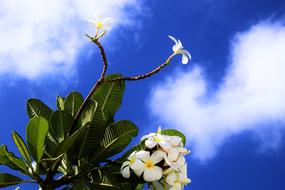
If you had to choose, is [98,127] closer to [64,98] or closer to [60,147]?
[60,147]

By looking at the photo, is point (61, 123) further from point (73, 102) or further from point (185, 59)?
point (185, 59)

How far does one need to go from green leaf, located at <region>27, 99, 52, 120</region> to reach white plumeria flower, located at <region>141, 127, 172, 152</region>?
51cm

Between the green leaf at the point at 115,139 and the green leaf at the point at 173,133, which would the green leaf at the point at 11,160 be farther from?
the green leaf at the point at 173,133

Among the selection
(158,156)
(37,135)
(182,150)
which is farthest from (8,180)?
(182,150)

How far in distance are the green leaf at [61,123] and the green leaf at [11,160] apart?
201 millimetres

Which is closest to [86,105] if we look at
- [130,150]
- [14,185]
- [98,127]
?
[98,127]

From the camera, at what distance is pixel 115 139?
103 inches

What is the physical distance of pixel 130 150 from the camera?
2703 mm

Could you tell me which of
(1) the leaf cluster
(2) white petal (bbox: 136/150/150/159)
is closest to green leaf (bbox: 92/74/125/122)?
(1) the leaf cluster

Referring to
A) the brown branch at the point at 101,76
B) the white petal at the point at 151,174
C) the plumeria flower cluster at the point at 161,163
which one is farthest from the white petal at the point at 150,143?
the brown branch at the point at 101,76

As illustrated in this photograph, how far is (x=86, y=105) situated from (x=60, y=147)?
0.80 feet

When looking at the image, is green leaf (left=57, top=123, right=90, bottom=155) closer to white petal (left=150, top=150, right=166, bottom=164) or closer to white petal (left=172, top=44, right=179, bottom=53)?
white petal (left=150, top=150, right=166, bottom=164)

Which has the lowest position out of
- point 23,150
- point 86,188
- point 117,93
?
point 86,188

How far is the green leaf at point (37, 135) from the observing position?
7.77 feet
